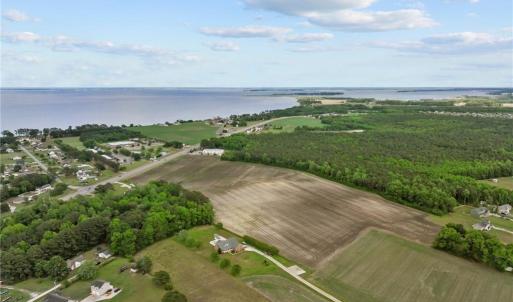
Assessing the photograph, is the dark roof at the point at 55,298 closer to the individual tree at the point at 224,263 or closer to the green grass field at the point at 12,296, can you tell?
the green grass field at the point at 12,296

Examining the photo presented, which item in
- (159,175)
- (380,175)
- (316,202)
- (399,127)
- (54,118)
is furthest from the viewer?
(54,118)

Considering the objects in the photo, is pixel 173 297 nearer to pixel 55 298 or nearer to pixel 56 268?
pixel 55 298

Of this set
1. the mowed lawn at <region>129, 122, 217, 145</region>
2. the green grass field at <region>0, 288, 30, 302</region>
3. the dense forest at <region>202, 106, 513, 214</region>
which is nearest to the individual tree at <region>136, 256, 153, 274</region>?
the green grass field at <region>0, 288, 30, 302</region>

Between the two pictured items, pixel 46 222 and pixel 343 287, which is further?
pixel 46 222

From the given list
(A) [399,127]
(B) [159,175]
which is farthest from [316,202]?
(A) [399,127]

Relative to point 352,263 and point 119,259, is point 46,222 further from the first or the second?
point 352,263

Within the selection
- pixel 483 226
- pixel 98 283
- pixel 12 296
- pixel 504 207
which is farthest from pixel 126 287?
pixel 504 207

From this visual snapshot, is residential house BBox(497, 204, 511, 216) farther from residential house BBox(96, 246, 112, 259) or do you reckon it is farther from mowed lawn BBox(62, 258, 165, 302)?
residential house BBox(96, 246, 112, 259)
